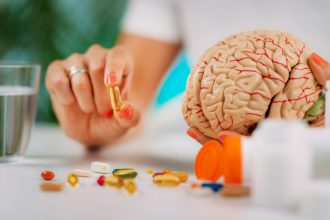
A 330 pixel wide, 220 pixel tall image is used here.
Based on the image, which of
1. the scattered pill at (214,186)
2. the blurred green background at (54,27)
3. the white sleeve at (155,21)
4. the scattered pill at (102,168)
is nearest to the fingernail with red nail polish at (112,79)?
the scattered pill at (102,168)

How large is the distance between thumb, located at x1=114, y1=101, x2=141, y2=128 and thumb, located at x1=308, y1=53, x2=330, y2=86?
1.04 feet

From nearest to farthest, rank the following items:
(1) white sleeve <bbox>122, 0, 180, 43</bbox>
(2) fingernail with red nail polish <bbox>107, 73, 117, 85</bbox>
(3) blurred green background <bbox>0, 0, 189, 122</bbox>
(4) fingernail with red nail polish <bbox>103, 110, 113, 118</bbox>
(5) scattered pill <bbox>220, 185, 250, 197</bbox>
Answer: (5) scattered pill <bbox>220, 185, 250, 197</bbox>, (2) fingernail with red nail polish <bbox>107, 73, 117, 85</bbox>, (4) fingernail with red nail polish <bbox>103, 110, 113, 118</bbox>, (1) white sleeve <bbox>122, 0, 180, 43</bbox>, (3) blurred green background <bbox>0, 0, 189, 122</bbox>

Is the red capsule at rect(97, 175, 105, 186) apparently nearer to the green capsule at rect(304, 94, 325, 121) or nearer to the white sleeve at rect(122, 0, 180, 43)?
the green capsule at rect(304, 94, 325, 121)

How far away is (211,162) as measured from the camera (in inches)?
34.0

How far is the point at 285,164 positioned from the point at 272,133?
0.04 m

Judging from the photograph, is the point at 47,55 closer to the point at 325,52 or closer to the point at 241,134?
the point at 325,52

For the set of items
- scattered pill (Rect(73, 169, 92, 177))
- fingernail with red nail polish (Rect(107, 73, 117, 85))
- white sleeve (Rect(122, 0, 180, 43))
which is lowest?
scattered pill (Rect(73, 169, 92, 177))

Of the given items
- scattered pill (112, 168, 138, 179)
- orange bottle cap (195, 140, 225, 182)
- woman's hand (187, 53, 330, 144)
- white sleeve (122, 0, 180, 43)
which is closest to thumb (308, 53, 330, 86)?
woman's hand (187, 53, 330, 144)

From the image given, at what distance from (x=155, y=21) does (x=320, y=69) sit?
2.36 feet

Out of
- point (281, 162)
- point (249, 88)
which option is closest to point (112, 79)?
point (249, 88)

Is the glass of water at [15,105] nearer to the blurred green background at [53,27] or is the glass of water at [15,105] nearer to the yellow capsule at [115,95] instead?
the yellow capsule at [115,95]

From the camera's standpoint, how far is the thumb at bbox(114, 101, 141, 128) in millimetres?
1038

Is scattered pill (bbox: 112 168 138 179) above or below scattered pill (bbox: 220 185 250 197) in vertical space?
above

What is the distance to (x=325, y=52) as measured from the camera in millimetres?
1199
